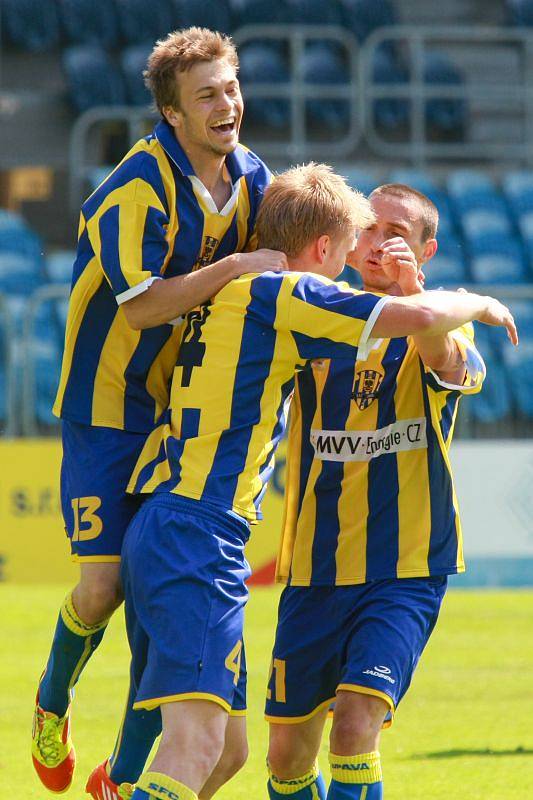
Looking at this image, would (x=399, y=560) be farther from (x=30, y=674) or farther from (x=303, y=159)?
(x=303, y=159)

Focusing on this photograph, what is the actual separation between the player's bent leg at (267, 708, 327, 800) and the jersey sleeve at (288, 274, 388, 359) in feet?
4.09

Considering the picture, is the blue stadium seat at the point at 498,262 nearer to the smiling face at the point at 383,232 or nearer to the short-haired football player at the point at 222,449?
the smiling face at the point at 383,232

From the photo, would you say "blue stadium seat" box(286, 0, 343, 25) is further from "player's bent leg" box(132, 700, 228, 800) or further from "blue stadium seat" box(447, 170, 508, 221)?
"player's bent leg" box(132, 700, 228, 800)

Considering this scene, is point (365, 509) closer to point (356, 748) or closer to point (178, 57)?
point (356, 748)

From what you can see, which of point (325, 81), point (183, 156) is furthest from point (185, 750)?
point (325, 81)

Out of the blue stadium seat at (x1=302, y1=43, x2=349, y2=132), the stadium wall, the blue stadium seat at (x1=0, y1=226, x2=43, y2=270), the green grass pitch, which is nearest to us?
the green grass pitch

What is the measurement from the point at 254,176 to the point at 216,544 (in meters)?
1.31

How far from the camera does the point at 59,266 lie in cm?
1495

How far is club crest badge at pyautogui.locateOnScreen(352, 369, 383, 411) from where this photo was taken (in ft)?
14.4

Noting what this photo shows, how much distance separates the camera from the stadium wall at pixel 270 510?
11.4 m

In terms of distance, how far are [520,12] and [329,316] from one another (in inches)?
620

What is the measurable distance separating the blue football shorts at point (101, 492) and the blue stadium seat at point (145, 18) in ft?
45.1

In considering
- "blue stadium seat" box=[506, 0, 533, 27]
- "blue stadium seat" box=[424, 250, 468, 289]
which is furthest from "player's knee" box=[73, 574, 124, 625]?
"blue stadium seat" box=[506, 0, 533, 27]

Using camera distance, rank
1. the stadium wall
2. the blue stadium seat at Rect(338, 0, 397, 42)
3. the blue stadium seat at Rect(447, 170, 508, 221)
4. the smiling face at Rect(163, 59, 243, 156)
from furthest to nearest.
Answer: the blue stadium seat at Rect(338, 0, 397, 42) → the blue stadium seat at Rect(447, 170, 508, 221) → the stadium wall → the smiling face at Rect(163, 59, 243, 156)
